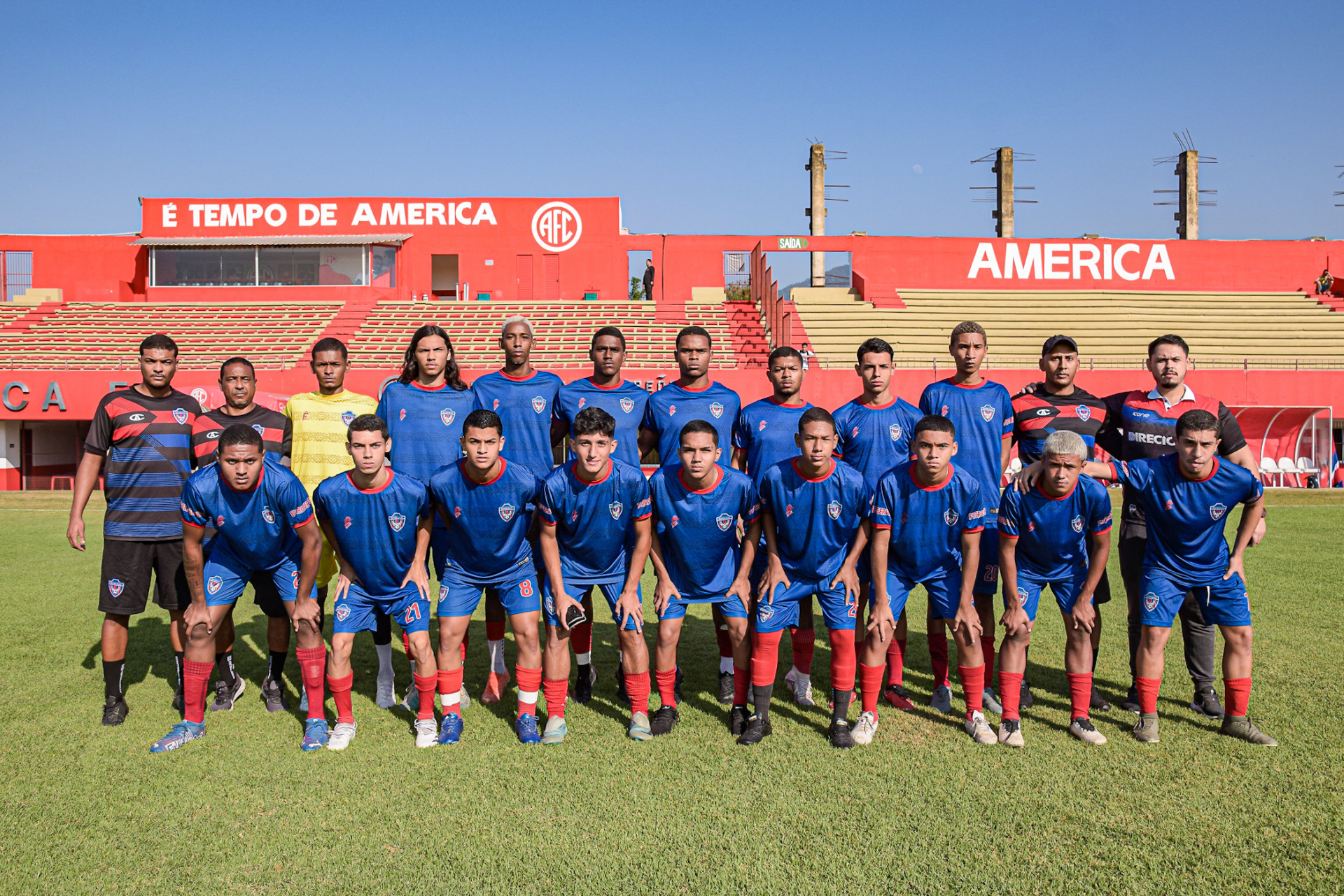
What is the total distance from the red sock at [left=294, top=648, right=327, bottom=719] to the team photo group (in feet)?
0.05

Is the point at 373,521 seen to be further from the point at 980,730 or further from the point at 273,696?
the point at 980,730

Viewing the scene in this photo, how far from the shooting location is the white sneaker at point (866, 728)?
4.21 meters

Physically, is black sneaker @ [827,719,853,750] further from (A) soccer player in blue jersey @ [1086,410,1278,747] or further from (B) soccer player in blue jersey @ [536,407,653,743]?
(A) soccer player in blue jersey @ [1086,410,1278,747]

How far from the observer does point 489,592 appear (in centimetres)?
480

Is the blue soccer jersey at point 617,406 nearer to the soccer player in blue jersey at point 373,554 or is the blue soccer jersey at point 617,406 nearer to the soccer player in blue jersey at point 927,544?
the soccer player in blue jersey at point 373,554

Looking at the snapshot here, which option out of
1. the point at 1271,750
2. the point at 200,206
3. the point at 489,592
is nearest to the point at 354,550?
the point at 489,592

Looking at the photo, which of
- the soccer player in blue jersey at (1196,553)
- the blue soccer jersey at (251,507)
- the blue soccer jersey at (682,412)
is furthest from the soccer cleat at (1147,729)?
the blue soccer jersey at (251,507)

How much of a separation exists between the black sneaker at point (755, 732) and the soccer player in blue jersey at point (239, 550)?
2.09m

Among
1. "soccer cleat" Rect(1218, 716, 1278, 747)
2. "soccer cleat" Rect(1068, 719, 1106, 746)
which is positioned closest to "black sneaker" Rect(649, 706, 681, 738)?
"soccer cleat" Rect(1068, 719, 1106, 746)

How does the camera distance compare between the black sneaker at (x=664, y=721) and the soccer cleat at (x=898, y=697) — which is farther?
the soccer cleat at (x=898, y=697)

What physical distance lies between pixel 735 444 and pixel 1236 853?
3.12 metres

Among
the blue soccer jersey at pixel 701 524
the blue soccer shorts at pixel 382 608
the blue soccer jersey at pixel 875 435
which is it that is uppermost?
the blue soccer jersey at pixel 875 435

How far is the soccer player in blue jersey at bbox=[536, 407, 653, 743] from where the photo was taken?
172 inches

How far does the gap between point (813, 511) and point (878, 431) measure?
872 mm
